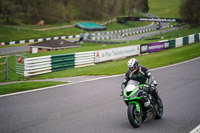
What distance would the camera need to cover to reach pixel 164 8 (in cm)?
14800

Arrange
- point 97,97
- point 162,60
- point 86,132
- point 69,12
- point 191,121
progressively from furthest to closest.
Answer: point 69,12, point 162,60, point 97,97, point 191,121, point 86,132

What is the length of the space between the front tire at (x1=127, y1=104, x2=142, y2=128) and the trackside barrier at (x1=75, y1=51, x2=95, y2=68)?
14.8m

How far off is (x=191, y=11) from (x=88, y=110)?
63983 mm

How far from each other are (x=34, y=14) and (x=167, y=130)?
215 ft

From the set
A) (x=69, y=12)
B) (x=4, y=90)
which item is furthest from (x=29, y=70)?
(x=69, y=12)

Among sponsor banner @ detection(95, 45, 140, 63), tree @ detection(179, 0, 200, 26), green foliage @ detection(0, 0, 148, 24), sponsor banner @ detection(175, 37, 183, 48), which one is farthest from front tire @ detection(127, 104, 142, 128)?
tree @ detection(179, 0, 200, 26)

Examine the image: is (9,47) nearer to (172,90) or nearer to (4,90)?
(4,90)

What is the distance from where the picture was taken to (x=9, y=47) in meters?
41.2

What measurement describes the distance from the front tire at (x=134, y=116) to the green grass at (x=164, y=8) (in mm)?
121302

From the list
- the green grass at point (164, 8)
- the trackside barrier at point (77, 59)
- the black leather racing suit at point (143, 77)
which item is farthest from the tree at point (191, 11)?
the black leather racing suit at point (143, 77)

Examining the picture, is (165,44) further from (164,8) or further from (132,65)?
(164,8)

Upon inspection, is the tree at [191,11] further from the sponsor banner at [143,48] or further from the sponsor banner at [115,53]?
the sponsor banner at [115,53]

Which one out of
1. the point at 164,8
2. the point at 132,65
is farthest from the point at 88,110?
the point at 164,8

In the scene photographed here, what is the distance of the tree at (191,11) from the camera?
6638cm
